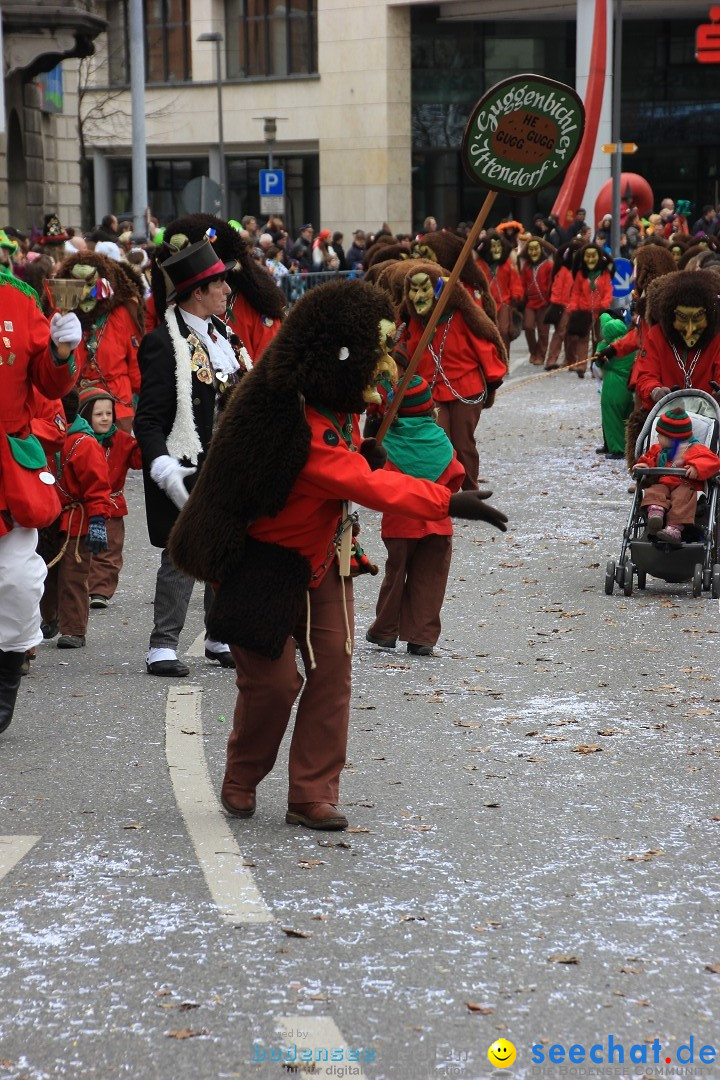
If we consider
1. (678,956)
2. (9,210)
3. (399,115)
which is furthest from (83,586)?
(399,115)

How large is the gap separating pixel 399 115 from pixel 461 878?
163ft

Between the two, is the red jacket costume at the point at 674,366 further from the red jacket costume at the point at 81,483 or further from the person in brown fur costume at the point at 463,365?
the red jacket costume at the point at 81,483

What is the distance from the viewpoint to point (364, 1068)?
3.86 m

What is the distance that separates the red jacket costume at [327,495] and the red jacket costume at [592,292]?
59.7ft

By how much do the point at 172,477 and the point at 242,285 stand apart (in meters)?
2.01

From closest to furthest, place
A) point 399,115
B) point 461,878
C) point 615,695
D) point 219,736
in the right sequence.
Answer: point 461,878 → point 219,736 → point 615,695 → point 399,115

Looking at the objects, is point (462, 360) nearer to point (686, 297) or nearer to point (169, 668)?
point (686, 297)

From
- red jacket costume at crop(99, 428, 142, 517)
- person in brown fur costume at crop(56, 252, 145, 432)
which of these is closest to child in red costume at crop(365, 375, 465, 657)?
red jacket costume at crop(99, 428, 142, 517)

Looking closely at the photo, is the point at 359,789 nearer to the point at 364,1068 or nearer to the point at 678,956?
the point at 678,956

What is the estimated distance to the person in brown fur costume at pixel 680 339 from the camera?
→ 1095cm

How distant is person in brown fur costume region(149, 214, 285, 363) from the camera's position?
8.34m

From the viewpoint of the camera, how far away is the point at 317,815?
219 inches

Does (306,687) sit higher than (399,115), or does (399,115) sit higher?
(399,115)

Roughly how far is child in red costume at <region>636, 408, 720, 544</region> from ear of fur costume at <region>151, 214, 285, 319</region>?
2.50 metres
